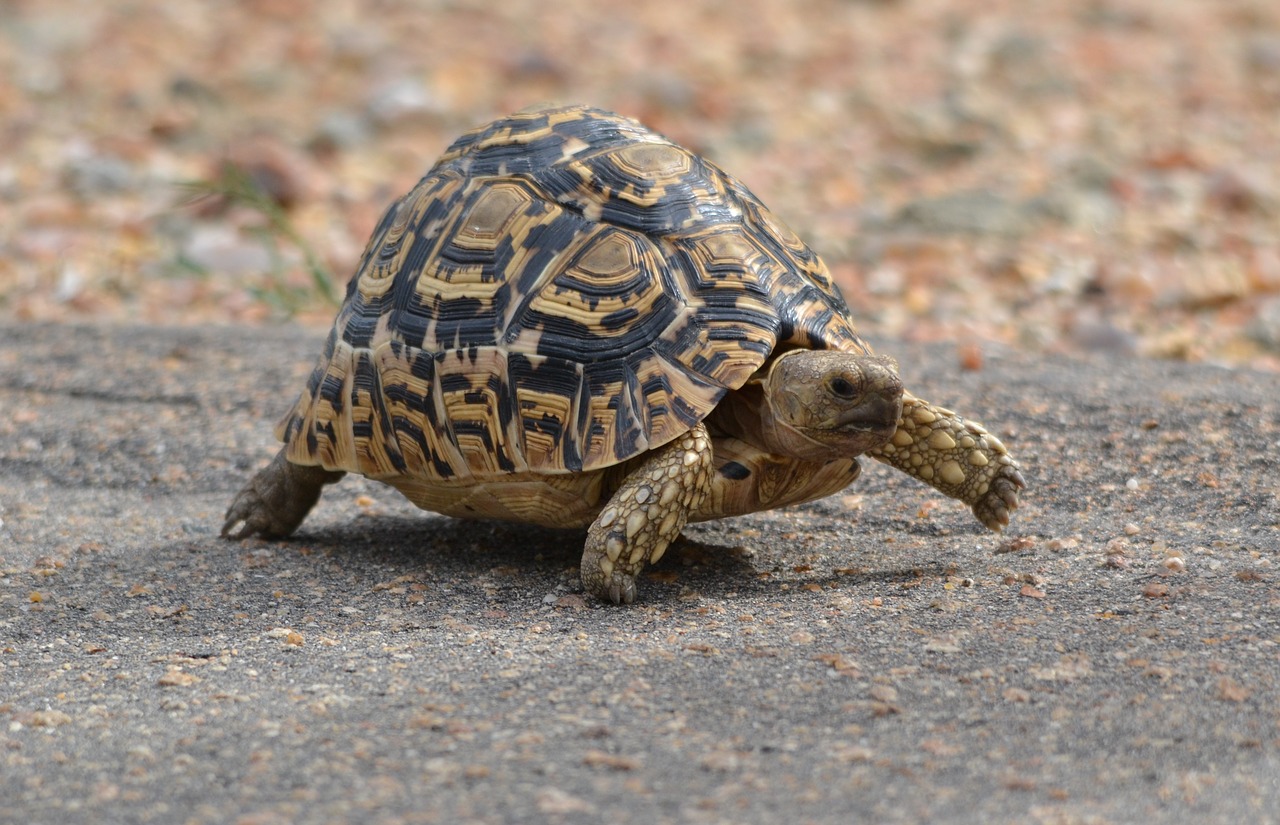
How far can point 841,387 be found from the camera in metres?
3.36

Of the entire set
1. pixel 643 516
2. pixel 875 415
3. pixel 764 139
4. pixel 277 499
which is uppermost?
pixel 764 139

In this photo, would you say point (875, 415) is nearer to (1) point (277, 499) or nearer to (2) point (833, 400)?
(2) point (833, 400)

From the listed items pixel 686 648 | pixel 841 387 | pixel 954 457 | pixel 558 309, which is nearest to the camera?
pixel 686 648

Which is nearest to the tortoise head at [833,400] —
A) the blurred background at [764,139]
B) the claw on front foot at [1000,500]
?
the claw on front foot at [1000,500]

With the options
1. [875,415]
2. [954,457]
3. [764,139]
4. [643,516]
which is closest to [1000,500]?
[954,457]

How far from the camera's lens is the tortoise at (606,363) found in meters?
3.40

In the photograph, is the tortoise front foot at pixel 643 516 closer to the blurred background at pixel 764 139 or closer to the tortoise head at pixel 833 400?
the tortoise head at pixel 833 400

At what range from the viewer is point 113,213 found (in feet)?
28.2

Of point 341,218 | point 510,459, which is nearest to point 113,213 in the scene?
point 341,218

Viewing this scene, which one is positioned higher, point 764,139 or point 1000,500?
point 764,139

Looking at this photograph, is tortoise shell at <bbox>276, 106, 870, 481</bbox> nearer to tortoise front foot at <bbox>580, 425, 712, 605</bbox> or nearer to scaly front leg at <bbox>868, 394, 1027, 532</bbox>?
tortoise front foot at <bbox>580, 425, 712, 605</bbox>

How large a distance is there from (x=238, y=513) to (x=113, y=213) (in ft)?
16.4

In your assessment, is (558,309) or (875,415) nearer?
(875,415)

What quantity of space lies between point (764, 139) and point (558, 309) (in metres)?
6.43
